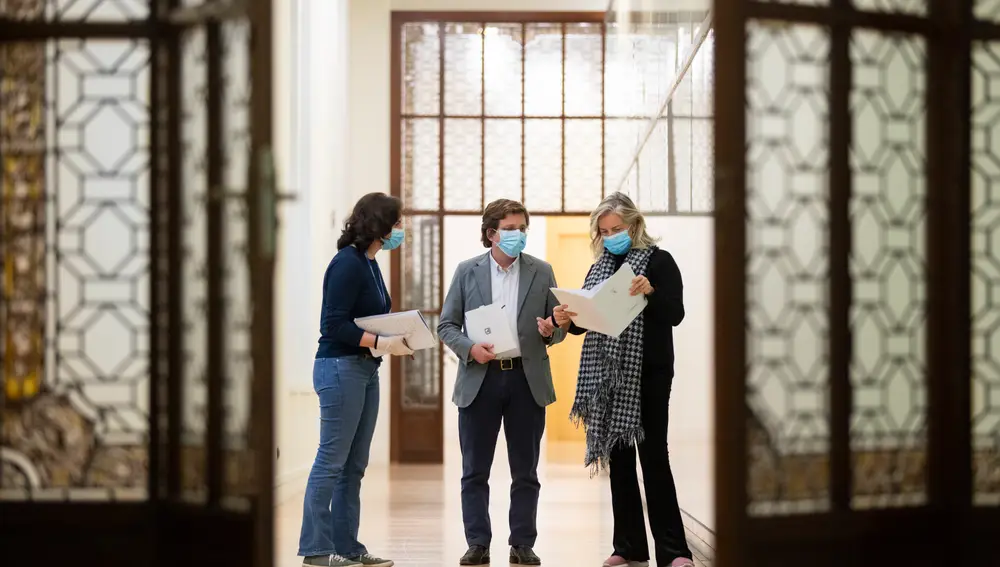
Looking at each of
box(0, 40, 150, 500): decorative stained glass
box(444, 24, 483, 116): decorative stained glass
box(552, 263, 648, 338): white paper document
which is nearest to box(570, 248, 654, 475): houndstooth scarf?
box(552, 263, 648, 338): white paper document

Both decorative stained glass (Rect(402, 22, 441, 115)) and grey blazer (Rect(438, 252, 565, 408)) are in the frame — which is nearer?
grey blazer (Rect(438, 252, 565, 408))

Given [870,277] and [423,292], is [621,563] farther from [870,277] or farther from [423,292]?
[423,292]

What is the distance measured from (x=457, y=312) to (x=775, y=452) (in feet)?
7.25

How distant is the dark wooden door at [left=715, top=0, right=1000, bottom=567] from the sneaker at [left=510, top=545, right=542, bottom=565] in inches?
79.8

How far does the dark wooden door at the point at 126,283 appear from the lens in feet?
9.35

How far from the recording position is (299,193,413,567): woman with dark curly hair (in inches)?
172

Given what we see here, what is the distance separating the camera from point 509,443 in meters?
4.78

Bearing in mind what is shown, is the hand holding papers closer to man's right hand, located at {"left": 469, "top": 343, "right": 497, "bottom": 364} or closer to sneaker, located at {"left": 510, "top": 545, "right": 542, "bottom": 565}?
man's right hand, located at {"left": 469, "top": 343, "right": 497, "bottom": 364}

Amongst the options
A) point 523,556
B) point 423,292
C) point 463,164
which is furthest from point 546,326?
point 463,164

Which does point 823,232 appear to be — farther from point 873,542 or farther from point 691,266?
point 691,266

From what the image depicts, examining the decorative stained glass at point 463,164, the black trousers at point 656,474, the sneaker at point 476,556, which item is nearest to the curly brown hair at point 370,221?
the black trousers at point 656,474

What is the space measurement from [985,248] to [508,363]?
7.16ft

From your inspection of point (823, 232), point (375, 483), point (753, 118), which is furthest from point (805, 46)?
point (375, 483)

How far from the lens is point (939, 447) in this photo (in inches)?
116
